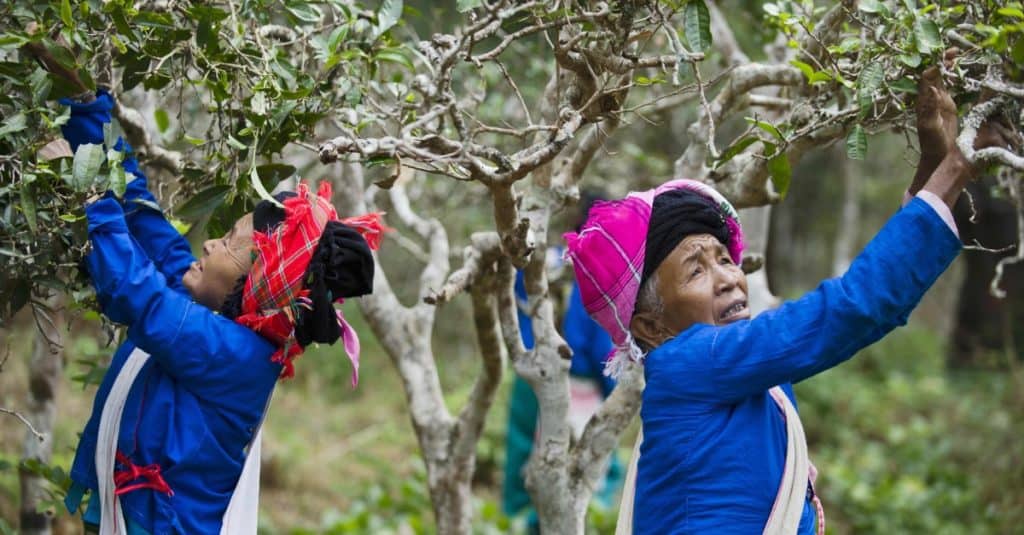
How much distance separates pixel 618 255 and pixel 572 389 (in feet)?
10.7

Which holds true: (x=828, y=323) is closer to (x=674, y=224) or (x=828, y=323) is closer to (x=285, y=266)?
(x=674, y=224)

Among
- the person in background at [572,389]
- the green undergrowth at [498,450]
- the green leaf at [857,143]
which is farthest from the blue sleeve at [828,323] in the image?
the green undergrowth at [498,450]

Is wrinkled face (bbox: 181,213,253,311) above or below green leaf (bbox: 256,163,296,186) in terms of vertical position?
below

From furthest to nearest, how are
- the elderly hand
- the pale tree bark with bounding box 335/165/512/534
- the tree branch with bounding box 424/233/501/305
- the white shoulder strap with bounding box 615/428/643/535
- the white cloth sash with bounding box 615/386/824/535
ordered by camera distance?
the pale tree bark with bounding box 335/165/512/534, the tree branch with bounding box 424/233/501/305, the white shoulder strap with bounding box 615/428/643/535, the white cloth sash with bounding box 615/386/824/535, the elderly hand

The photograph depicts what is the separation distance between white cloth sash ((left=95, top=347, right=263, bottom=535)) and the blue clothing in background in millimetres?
2429

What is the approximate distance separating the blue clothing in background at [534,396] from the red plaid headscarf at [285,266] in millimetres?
2463

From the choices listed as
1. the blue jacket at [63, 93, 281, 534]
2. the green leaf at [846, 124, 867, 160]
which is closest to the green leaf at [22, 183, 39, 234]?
the blue jacket at [63, 93, 281, 534]

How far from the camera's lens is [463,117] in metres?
2.80

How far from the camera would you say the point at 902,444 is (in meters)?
8.45

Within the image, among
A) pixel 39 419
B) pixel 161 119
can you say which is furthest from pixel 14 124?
pixel 39 419

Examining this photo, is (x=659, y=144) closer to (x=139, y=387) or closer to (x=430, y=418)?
(x=430, y=418)

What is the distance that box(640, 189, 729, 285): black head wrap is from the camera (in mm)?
2311

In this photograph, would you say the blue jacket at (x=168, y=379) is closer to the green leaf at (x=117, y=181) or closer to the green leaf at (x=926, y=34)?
the green leaf at (x=117, y=181)

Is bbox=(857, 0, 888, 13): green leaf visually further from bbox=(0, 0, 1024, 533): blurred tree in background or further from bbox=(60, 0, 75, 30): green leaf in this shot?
bbox=(60, 0, 75, 30): green leaf
